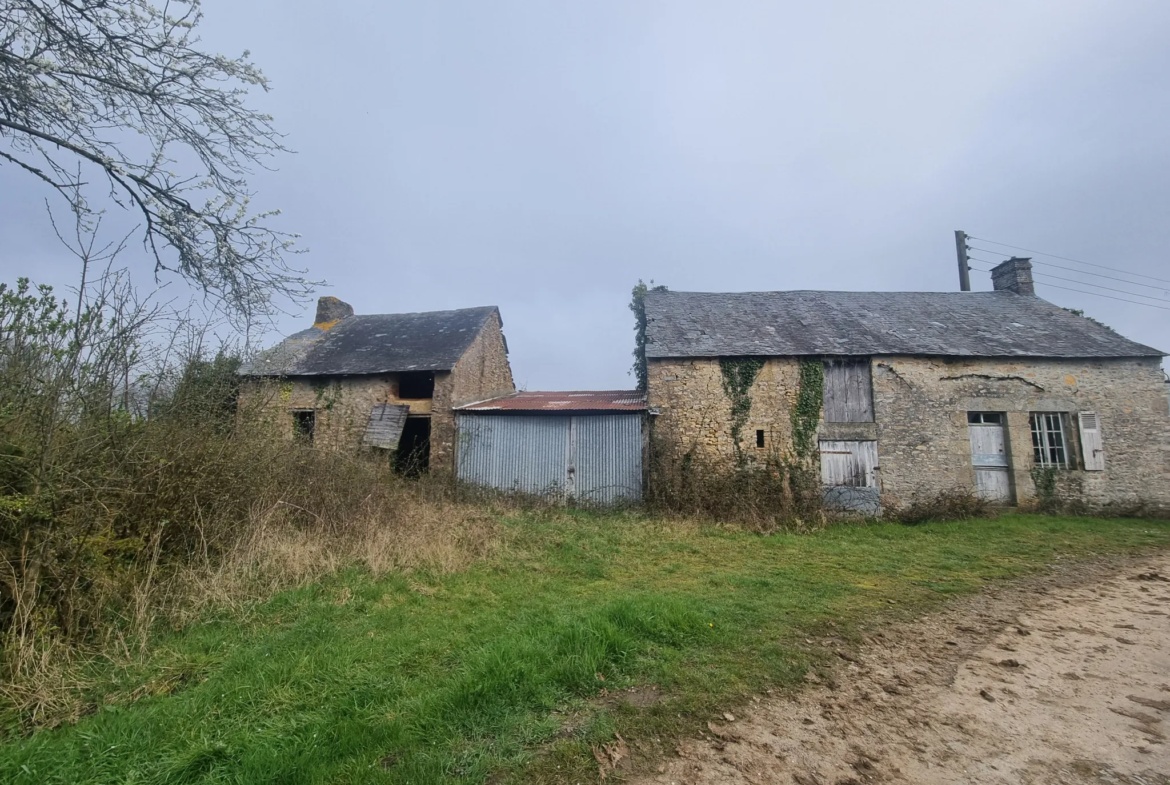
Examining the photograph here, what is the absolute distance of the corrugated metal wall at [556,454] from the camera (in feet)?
40.5

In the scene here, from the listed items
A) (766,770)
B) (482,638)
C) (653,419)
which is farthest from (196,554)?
(653,419)

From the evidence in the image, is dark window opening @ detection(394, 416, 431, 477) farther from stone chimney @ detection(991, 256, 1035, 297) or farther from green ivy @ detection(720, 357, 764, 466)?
stone chimney @ detection(991, 256, 1035, 297)

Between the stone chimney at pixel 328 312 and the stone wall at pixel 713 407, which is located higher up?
the stone chimney at pixel 328 312

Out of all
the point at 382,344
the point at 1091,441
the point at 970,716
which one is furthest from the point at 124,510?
the point at 1091,441

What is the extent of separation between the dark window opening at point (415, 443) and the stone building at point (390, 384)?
0.09ft

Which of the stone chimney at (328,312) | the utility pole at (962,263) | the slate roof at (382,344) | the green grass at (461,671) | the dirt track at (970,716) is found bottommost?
the dirt track at (970,716)

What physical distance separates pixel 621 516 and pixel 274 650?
315 inches

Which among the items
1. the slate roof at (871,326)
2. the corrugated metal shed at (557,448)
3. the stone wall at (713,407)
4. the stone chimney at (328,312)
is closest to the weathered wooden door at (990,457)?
the slate roof at (871,326)

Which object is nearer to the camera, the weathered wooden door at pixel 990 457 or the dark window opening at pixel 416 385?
the weathered wooden door at pixel 990 457

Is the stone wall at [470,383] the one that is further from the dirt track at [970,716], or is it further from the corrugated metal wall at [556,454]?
the dirt track at [970,716]

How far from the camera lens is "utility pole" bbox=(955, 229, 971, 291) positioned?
20.3 meters

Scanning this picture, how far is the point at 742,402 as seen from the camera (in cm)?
1251

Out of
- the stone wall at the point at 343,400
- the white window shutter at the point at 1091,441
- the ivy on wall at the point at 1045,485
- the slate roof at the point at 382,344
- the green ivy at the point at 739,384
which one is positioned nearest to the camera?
the ivy on wall at the point at 1045,485

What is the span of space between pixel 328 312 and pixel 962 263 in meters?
24.5
